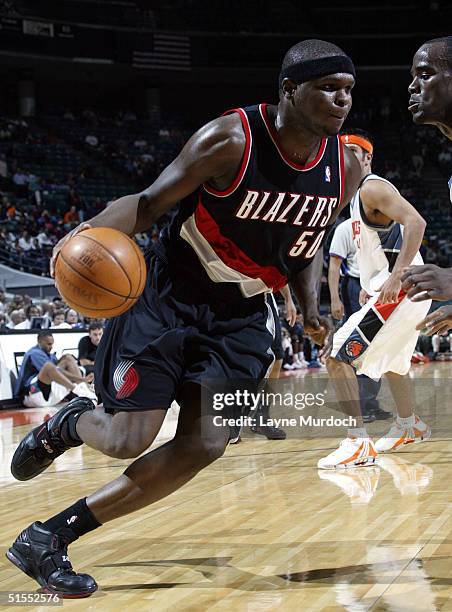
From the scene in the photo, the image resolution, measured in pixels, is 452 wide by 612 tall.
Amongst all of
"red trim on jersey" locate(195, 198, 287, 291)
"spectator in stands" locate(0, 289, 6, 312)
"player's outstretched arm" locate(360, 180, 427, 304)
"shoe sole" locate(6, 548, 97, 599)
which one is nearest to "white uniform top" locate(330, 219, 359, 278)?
"player's outstretched arm" locate(360, 180, 427, 304)

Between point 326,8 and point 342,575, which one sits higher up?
point 326,8

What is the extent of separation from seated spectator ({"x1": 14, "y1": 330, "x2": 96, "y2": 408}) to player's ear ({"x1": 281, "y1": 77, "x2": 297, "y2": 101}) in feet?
20.7

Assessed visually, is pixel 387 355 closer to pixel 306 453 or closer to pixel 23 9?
pixel 306 453

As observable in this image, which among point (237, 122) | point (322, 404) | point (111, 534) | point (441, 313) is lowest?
point (322, 404)

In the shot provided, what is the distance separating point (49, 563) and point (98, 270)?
0.99 m

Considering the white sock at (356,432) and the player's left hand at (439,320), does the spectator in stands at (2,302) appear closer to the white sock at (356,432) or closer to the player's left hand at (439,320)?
the white sock at (356,432)

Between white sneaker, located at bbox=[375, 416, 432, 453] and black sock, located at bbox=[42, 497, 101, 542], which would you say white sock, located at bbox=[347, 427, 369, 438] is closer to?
white sneaker, located at bbox=[375, 416, 432, 453]

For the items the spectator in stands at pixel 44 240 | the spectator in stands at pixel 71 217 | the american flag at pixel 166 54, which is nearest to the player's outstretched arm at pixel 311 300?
the spectator in stands at pixel 44 240

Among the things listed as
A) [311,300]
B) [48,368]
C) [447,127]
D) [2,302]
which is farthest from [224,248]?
[2,302]

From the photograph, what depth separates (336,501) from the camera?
4137 millimetres

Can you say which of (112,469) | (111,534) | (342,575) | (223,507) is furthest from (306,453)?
(342,575)

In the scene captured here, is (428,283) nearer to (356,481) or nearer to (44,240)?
(356,481)

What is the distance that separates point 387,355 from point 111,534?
240 cm

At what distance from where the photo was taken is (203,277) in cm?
307
